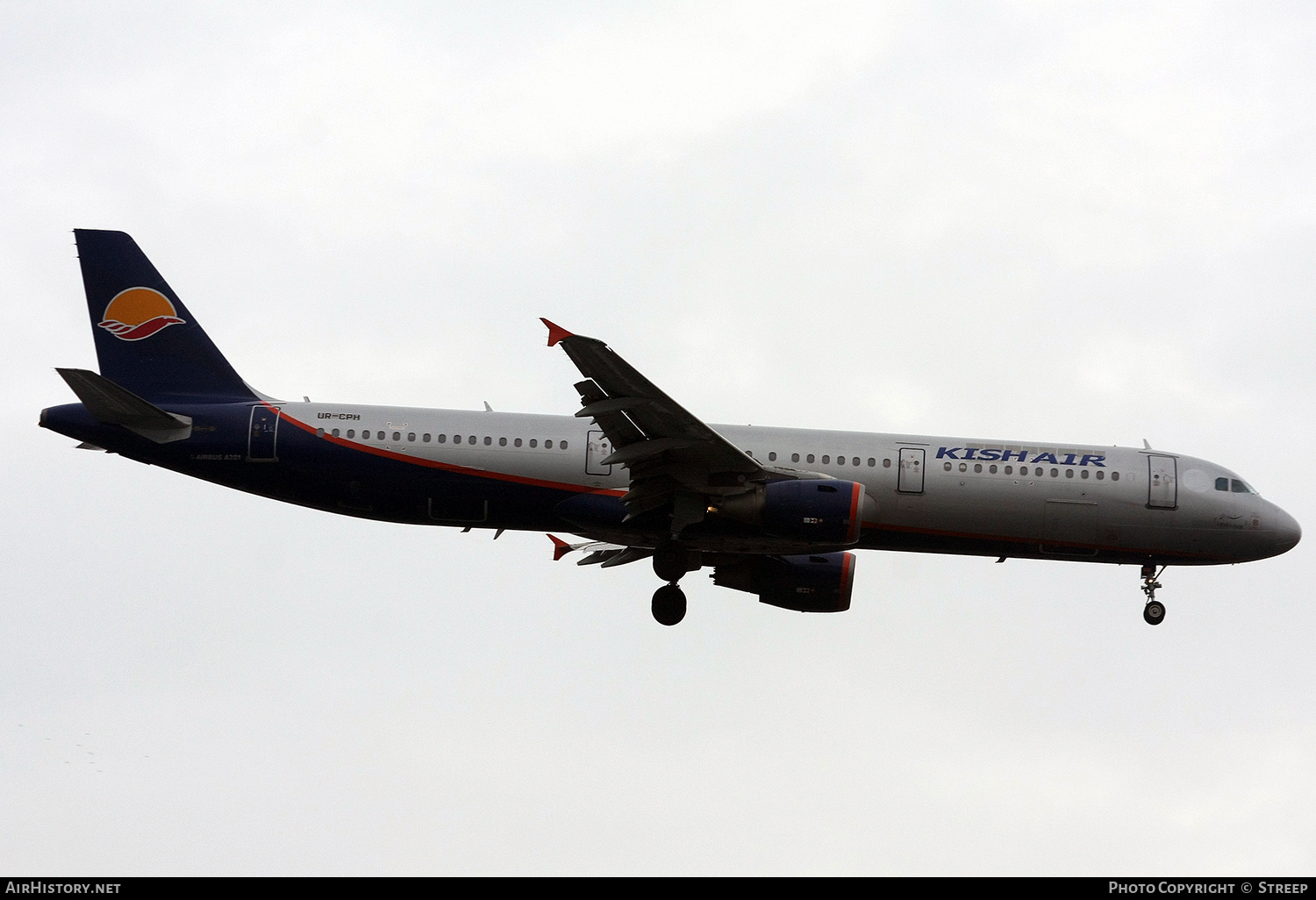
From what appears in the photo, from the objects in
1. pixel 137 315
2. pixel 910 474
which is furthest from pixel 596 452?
pixel 137 315

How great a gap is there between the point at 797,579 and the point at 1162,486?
8387 mm

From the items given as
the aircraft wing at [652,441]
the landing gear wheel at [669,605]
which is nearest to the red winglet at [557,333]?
the aircraft wing at [652,441]

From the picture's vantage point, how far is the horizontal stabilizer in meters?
29.3

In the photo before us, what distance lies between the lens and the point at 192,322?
32406 millimetres

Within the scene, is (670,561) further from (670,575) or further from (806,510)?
(806,510)

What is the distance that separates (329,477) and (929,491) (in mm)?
12851

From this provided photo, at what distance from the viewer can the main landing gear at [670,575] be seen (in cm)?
3066

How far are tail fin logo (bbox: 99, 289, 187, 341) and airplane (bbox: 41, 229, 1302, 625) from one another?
7cm

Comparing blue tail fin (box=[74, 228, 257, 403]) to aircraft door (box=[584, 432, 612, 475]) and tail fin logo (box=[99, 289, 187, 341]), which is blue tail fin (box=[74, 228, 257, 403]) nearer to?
tail fin logo (box=[99, 289, 187, 341])

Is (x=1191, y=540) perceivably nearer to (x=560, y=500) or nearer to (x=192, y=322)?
(x=560, y=500)

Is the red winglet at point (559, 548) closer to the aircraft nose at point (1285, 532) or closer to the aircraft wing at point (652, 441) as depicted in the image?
the aircraft wing at point (652, 441)

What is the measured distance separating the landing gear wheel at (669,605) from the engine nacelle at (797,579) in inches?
64.2
